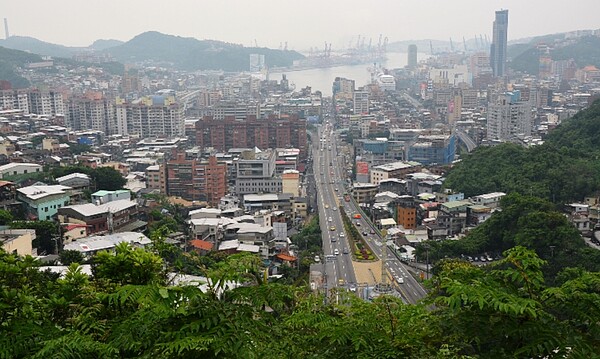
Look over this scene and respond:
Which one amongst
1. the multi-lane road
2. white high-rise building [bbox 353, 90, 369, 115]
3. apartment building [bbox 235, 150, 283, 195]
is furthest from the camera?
white high-rise building [bbox 353, 90, 369, 115]

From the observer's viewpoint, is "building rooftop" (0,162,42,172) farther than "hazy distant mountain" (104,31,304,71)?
No

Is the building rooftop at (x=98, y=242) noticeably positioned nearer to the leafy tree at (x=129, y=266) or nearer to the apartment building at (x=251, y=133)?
the leafy tree at (x=129, y=266)

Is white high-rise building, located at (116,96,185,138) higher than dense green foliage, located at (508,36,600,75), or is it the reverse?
dense green foliage, located at (508,36,600,75)

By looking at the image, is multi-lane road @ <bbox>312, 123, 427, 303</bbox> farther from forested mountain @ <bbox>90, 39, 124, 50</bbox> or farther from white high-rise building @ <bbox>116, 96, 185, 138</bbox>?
forested mountain @ <bbox>90, 39, 124, 50</bbox>

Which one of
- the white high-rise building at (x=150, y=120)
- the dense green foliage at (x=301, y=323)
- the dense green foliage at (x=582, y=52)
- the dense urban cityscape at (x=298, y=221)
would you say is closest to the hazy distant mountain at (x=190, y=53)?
the dense urban cityscape at (x=298, y=221)

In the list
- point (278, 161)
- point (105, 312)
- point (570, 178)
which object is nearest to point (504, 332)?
point (105, 312)

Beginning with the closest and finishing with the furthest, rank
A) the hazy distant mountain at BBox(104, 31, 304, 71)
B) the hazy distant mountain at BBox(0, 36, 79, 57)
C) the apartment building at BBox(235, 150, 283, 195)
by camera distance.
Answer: the apartment building at BBox(235, 150, 283, 195)
the hazy distant mountain at BBox(104, 31, 304, 71)
the hazy distant mountain at BBox(0, 36, 79, 57)

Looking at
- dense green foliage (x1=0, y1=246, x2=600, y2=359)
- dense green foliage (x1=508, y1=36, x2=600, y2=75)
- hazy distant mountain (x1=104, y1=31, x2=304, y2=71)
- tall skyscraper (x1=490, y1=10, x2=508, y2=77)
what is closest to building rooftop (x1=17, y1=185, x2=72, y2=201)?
dense green foliage (x1=0, y1=246, x2=600, y2=359)
